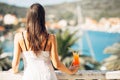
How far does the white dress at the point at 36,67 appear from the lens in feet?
9.04

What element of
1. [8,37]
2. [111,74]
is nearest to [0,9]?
[8,37]

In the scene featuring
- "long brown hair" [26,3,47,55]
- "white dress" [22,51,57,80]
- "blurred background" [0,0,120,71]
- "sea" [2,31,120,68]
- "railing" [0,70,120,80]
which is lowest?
"sea" [2,31,120,68]

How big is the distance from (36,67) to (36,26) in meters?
0.28

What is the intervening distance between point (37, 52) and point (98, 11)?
18233 mm

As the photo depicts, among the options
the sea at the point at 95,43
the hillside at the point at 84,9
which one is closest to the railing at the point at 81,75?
the sea at the point at 95,43

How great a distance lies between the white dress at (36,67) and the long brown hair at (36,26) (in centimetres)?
5

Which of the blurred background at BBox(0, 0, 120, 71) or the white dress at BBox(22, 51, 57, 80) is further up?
the white dress at BBox(22, 51, 57, 80)

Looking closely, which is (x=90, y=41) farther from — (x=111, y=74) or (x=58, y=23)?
(x=111, y=74)

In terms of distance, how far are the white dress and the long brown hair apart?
0.05 meters

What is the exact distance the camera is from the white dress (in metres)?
2.76

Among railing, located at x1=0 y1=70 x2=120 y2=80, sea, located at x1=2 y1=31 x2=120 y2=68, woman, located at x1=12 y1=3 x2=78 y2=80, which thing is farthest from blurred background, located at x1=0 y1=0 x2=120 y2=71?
woman, located at x1=12 y1=3 x2=78 y2=80

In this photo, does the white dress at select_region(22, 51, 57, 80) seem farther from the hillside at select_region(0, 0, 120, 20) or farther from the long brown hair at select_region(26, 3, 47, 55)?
the hillside at select_region(0, 0, 120, 20)

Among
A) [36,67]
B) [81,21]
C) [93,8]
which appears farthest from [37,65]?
[93,8]

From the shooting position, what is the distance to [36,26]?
2705 millimetres
